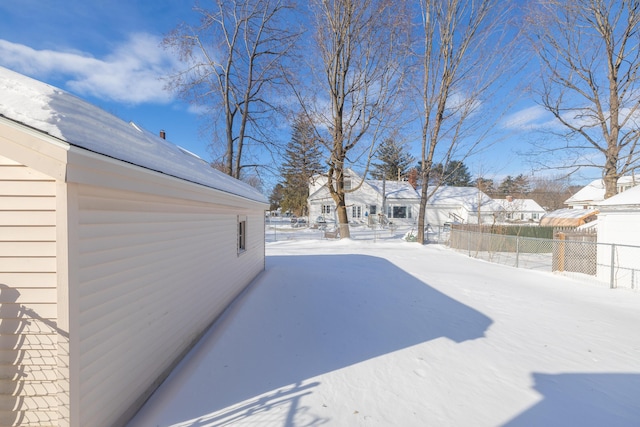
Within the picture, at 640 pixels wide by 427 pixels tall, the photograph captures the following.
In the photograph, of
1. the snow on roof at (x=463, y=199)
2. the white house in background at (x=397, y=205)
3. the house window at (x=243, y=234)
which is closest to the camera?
the house window at (x=243, y=234)

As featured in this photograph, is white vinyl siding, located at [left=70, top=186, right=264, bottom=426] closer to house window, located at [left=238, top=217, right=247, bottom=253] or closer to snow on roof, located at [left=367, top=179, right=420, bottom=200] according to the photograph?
house window, located at [left=238, top=217, right=247, bottom=253]

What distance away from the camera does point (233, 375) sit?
2977 mm

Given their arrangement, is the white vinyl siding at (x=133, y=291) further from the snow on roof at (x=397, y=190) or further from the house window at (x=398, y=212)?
the snow on roof at (x=397, y=190)

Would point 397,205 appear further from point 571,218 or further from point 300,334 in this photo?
point 300,334

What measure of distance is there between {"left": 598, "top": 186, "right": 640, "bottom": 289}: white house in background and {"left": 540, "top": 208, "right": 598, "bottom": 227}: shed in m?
12.6

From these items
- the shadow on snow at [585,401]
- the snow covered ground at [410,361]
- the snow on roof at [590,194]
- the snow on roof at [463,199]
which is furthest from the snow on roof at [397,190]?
the shadow on snow at [585,401]

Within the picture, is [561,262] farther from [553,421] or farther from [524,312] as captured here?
[553,421]

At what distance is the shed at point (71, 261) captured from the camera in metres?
1.79

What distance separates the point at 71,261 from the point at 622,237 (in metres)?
12.2

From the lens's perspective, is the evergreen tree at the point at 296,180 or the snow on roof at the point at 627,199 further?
the evergreen tree at the point at 296,180

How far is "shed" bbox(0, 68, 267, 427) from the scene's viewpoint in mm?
1792

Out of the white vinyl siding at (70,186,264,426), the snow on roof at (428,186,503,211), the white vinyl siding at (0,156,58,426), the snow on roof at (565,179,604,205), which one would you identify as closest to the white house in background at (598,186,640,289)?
the white vinyl siding at (70,186,264,426)

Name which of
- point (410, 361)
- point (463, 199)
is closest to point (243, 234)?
point (410, 361)

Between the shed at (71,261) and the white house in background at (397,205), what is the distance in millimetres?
25918
